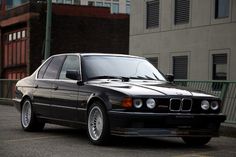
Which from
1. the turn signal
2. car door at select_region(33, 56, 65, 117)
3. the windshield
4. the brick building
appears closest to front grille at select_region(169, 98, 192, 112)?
the turn signal

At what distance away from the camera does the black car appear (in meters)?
9.08

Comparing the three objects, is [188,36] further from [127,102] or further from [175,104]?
[127,102]

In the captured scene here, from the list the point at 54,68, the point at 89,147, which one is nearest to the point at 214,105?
the point at 89,147

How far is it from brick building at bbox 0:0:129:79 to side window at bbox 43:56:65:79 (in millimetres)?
26541

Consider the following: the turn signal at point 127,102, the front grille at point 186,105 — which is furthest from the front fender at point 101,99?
the front grille at point 186,105

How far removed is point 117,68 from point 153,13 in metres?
17.7

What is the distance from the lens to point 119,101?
29.9ft

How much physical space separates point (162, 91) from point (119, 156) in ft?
4.67

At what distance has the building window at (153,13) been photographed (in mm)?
27594

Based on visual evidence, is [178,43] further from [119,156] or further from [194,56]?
[119,156]

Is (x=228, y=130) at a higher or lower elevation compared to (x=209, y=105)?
lower

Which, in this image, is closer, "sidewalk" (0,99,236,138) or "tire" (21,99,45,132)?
"tire" (21,99,45,132)

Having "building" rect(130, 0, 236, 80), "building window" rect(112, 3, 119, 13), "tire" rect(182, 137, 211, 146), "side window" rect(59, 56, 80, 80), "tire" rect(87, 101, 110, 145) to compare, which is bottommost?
"tire" rect(182, 137, 211, 146)

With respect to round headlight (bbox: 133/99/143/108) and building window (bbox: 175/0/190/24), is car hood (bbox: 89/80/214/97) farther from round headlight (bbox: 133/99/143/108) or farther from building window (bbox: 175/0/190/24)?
building window (bbox: 175/0/190/24)
